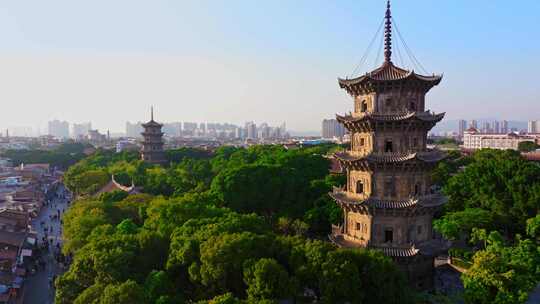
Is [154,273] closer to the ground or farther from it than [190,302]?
farther from it

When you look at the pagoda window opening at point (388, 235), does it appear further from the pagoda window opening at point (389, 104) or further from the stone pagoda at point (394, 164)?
the pagoda window opening at point (389, 104)

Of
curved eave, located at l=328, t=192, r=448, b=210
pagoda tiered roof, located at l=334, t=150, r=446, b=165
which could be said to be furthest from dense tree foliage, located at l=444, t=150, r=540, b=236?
pagoda tiered roof, located at l=334, t=150, r=446, b=165

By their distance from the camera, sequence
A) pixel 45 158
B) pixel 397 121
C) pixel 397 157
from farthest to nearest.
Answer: pixel 45 158 < pixel 397 157 < pixel 397 121

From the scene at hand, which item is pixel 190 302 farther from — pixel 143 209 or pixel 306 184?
pixel 306 184

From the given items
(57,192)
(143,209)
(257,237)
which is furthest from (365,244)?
(57,192)

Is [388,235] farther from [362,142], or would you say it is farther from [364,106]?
[364,106]

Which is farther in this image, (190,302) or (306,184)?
(306,184)

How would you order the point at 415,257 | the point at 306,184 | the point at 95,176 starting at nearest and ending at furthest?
the point at 415,257 < the point at 306,184 < the point at 95,176

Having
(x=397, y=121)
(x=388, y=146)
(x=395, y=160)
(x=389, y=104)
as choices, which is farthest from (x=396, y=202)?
(x=389, y=104)
